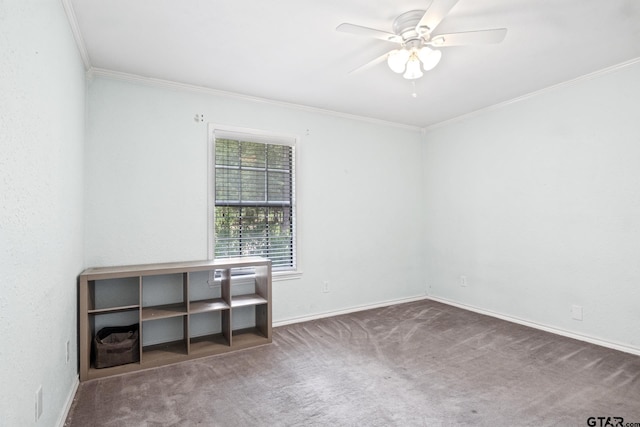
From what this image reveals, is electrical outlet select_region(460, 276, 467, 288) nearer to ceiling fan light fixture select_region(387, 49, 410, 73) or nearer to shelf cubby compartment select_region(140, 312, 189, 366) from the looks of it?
ceiling fan light fixture select_region(387, 49, 410, 73)

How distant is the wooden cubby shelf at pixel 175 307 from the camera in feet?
8.81

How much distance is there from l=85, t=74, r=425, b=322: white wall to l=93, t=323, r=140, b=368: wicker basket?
0.62m

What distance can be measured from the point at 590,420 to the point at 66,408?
3.24 m

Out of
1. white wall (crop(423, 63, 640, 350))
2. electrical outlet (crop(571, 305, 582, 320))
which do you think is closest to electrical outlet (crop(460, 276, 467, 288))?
white wall (crop(423, 63, 640, 350))

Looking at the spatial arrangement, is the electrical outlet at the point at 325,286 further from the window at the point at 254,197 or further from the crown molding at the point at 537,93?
→ the crown molding at the point at 537,93

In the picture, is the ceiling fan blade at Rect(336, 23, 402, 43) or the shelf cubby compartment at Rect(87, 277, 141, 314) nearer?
the ceiling fan blade at Rect(336, 23, 402, 43)

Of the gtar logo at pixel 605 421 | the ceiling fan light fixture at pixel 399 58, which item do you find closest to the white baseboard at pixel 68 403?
the ceiling fan light fixture at pixel 399 58

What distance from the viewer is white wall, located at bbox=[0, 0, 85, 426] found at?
4.09ft

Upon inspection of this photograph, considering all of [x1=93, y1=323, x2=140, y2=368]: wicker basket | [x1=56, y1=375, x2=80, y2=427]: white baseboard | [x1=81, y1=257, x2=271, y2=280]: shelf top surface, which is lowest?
[x1=56, y1=375, x2=80, y2=427]: white baseboard

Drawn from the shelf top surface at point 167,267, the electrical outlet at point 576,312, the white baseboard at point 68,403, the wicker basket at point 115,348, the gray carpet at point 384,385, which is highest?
the shelf top surface at point 167,267

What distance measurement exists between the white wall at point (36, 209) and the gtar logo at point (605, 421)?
292 cm

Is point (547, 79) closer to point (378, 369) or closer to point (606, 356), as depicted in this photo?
point (606, 356)

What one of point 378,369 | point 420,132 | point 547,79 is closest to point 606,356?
point 378,369

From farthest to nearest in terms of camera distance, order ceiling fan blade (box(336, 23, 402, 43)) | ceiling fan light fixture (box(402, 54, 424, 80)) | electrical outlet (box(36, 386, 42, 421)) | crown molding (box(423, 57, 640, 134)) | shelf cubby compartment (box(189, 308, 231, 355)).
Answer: shelf cubby compartment (box(189, 308, 231, 355)) → crown molding (box(423, 57, 640, 134)) → ceiling fan light fixture (box(402, 54, 424, 80)) → ceiling fan blade (box(336, 23, 402, 43)) → electrical outlet (box(36, 386, 42, 421))
